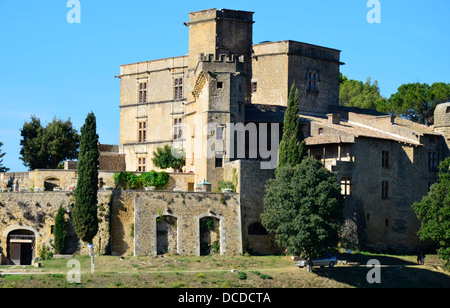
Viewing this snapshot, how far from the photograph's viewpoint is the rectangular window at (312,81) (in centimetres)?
7438

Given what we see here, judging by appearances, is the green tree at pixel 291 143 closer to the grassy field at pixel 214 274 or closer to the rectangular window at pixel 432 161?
the grassy field at pixel 214 274

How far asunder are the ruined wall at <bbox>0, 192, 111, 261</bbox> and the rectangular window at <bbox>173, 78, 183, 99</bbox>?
1939 cm

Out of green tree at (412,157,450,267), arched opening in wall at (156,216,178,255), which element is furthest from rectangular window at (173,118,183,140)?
green tree at (412,157,450,267)

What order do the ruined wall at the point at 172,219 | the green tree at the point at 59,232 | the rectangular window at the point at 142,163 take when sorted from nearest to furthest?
the green tree at the point at 59,232, the ruined wall at the point at 172,219, the rectangular window at the point at 142,163

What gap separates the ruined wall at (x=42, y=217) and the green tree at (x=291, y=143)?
11625 mm

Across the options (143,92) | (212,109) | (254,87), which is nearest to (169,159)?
(143,92)

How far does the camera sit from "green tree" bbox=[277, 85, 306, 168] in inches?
2330

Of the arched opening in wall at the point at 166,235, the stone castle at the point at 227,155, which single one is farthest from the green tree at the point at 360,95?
the arched opening in wall at the point at 166,235

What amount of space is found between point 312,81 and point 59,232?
27493 mm

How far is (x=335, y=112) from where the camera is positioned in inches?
2950

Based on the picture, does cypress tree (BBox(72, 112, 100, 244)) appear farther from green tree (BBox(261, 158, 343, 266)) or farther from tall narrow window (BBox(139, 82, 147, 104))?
tall narrow window (BBox(139, 82, 147, 104))
